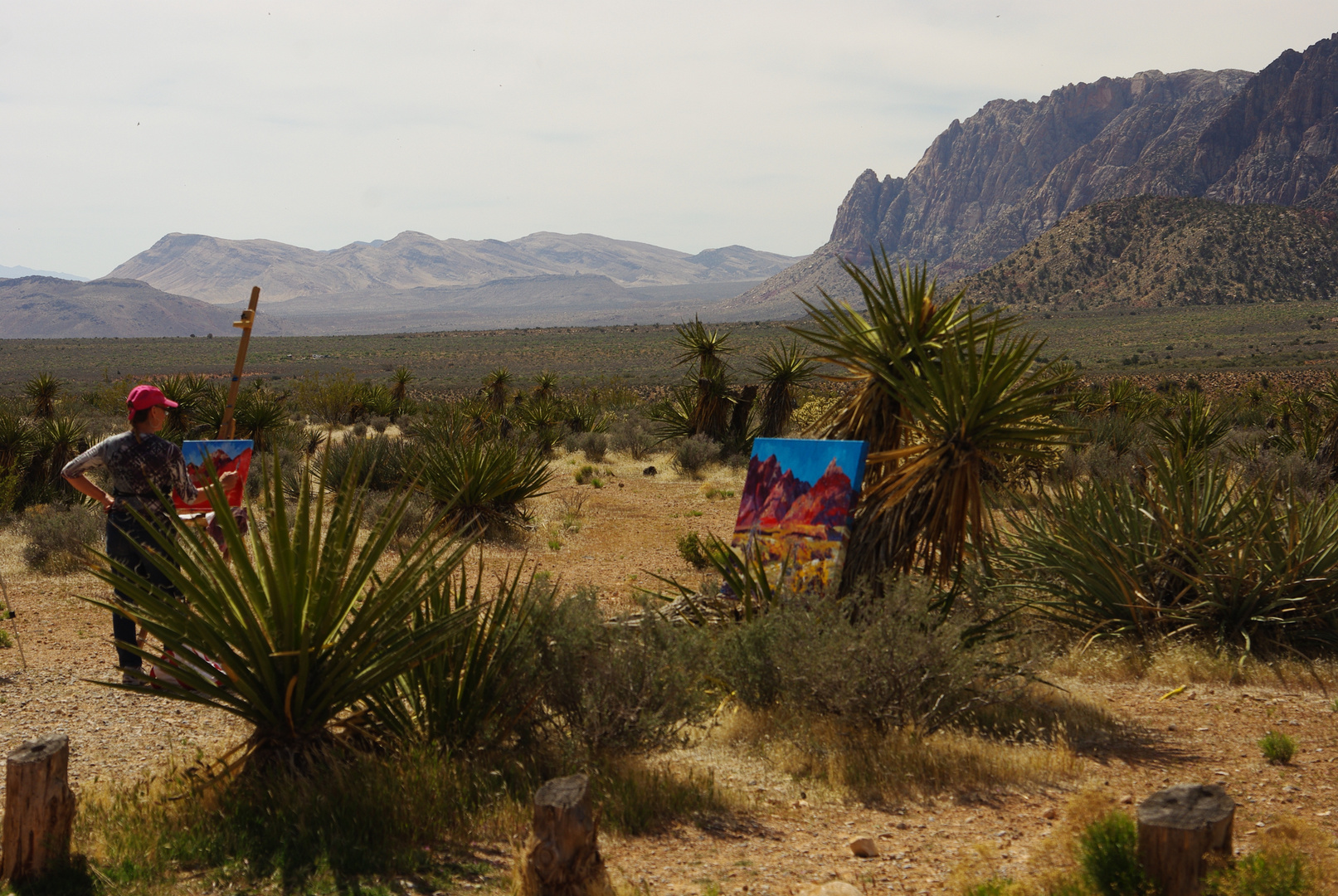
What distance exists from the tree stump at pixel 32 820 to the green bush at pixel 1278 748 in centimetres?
542

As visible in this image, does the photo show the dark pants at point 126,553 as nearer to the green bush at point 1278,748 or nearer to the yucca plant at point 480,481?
the yucca plant at point 480,481

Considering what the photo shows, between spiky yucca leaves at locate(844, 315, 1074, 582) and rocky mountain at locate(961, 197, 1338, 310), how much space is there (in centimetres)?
8268

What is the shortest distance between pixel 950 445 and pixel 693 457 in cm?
1395

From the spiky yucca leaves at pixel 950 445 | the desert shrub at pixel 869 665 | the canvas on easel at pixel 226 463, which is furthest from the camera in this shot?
the canvas on easel at pixel 226 463

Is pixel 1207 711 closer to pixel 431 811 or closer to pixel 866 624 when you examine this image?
pixel 866 624

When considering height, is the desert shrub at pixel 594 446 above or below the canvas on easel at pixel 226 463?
below

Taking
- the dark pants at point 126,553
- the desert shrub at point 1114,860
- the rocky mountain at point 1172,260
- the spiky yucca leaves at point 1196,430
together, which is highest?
the rocky mountain at point 1172,260

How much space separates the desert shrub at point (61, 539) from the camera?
33.7 feet

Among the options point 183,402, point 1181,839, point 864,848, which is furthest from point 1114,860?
point 183,402

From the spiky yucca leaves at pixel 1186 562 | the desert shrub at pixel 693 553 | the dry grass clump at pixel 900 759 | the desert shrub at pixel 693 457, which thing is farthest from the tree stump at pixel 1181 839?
the desert shrub at pixel 693 457

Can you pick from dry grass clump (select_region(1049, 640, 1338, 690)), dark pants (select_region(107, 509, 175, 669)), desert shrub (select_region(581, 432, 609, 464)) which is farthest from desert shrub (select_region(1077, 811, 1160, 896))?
desert shrub (select_region(581, 432, 609, 464))

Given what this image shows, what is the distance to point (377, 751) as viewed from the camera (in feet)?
14.5

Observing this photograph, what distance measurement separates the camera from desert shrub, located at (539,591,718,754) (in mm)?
4672

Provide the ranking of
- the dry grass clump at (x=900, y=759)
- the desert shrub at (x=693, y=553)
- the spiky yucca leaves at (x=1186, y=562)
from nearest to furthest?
1. the dry grass clump at (x=900, y=759)
2. the spiky yucca leaves at (x=1186, y=562)
3. the desert shrub at (x=693, y=553)
